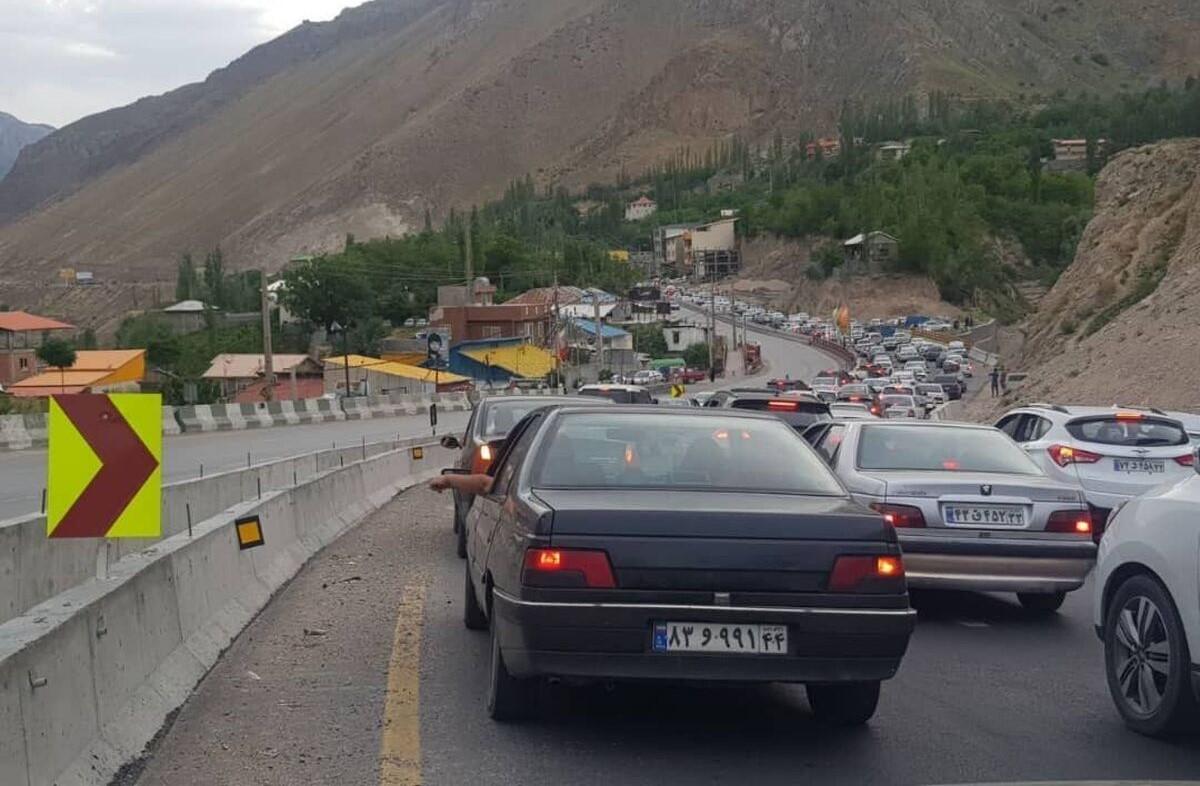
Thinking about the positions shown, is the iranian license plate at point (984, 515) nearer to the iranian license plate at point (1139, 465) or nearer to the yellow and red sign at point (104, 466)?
the iranian license plate at point (1139, 465)

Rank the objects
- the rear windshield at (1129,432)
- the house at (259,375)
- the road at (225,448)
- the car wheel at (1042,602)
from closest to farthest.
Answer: the car wheel at (1042,602) → the rear windshield at (1129,432) → the road at (225,448) → the house at (259,375)

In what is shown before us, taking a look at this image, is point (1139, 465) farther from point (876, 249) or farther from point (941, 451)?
point (876, 249)

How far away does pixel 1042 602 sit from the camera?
10945 mm

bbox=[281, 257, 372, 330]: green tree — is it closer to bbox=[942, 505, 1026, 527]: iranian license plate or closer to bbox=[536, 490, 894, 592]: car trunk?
bbox=[942, 505, 1026, 527]: iranian license plate

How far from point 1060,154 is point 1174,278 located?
14989cm

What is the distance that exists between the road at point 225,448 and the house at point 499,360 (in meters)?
37.1

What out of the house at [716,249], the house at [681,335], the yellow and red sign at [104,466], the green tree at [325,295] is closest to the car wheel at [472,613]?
the yellow and red sign at [104,466]

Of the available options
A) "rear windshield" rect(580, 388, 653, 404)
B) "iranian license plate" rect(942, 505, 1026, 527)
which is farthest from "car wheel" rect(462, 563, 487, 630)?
"rear windshield" rect(580, 388, 653, 404)

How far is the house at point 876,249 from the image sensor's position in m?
149

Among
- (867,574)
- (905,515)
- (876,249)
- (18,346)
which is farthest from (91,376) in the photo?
(876,249)

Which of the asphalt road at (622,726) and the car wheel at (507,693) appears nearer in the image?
the asphalt road at (622,726)

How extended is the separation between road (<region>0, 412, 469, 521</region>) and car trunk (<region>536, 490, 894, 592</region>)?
39.6 ft

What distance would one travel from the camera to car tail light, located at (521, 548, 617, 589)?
619 cm

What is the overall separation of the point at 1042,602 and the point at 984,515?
1.28 metres
